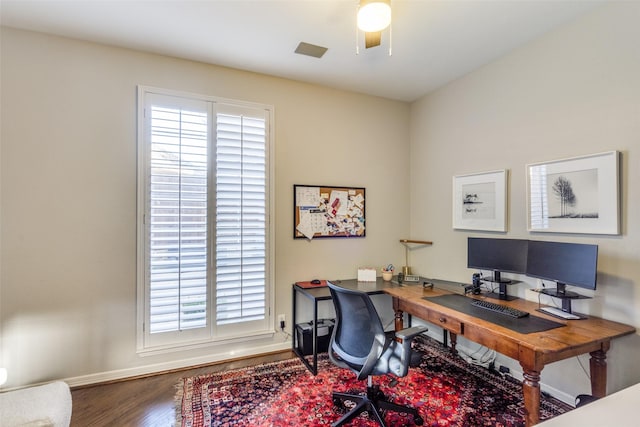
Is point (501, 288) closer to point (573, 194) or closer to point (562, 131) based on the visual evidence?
point (573, 194)

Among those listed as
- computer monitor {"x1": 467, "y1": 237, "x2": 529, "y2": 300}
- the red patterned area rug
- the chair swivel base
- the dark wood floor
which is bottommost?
the dark wood floor

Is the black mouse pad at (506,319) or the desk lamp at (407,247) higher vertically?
the desk lamp at (407,247)

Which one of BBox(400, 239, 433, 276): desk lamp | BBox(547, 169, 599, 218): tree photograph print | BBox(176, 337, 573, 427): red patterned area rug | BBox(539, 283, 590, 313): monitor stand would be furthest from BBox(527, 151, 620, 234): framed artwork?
BBox(176, 337, 573, 427): red patterned area rug

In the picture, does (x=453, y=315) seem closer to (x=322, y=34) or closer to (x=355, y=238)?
(x=355, y=238)

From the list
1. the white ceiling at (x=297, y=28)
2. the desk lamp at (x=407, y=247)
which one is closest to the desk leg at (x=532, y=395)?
the desk lamp at (x=407, y=247)

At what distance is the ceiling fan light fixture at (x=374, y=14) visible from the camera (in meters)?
1.67

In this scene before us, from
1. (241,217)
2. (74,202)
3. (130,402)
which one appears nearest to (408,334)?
(241,217)

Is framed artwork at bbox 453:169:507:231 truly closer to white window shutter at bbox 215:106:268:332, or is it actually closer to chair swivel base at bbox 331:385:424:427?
chair swivel base at bbox 331:385:424:427

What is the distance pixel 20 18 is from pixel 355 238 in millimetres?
3427

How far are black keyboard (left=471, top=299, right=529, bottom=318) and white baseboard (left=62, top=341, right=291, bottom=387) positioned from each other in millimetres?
1912

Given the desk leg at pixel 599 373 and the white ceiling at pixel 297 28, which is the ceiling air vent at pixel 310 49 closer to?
the white ceiling at pixel 297 28

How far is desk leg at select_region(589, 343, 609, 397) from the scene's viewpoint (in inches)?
74.4

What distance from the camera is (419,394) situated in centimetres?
235

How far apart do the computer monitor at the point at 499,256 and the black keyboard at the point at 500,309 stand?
0.28 meters
